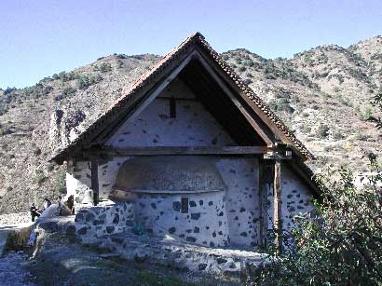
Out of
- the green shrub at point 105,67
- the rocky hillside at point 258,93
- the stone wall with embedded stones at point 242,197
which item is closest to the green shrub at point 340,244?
the stone wall with embedded stones at point 242,197

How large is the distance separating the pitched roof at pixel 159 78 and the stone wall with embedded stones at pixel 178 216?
2386 mm

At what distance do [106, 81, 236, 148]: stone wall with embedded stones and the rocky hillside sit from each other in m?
14.7

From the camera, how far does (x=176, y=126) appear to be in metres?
15.3

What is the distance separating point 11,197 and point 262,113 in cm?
2710

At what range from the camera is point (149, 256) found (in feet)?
37.5

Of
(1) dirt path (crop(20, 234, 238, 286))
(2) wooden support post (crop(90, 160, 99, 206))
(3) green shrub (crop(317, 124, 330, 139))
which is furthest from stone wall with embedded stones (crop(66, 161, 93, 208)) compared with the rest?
(3) green shrub (crop(317, 124, 330, 139))

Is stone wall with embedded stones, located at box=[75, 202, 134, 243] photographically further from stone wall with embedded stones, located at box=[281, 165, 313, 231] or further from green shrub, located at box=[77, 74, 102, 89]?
green shrub, located at box=[77, 74, 102, 89]

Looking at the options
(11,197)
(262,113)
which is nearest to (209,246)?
(262,113)

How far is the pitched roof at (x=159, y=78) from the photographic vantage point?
39.8 feet

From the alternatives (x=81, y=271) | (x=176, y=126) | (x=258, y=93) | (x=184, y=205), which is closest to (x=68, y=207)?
(x=184, y=205)

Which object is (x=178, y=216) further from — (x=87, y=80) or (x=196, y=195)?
(x=87, y=80)

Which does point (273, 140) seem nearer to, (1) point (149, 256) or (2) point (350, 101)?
(1) point (149, 256)

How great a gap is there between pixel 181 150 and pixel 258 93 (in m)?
28.3

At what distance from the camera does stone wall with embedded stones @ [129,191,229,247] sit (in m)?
13.4
